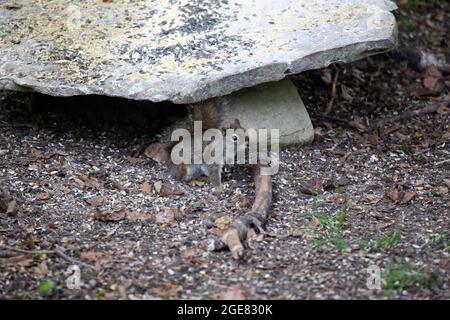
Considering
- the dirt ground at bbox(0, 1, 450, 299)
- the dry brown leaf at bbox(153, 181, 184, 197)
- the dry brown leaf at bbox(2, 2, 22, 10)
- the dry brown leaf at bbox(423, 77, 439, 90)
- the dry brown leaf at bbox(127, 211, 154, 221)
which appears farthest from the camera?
the dry brown leaf at bbox(423, 77, 439, 90)

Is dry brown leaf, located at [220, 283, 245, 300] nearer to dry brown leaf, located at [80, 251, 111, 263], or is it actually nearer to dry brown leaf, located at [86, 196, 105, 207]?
dry brown leaf, located at [80, 251, 111, 263]

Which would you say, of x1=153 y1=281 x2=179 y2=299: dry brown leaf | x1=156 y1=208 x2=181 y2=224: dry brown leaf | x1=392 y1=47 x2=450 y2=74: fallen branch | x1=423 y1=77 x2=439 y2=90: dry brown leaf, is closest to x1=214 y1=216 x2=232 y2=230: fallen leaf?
x1=156 y1=208 x2=181 y2=224: dry brown leaf

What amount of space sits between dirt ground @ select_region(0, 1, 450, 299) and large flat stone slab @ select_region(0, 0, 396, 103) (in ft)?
1.58

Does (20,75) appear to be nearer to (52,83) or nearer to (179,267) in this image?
(52,83)

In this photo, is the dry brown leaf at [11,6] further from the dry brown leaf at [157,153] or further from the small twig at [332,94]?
the small twig at [332,94]

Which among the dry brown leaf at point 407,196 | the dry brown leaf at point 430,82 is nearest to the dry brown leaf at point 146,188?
the dry brown leaf at point 407,196

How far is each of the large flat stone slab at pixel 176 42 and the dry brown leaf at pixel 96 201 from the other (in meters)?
0.57

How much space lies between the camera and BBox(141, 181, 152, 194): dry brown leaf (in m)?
4.14

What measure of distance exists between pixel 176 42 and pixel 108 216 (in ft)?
3.76

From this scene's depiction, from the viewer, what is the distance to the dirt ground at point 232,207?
3297mm

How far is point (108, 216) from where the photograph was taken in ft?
Answer: 12.6

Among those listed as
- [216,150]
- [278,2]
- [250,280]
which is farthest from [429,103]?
[250,280]

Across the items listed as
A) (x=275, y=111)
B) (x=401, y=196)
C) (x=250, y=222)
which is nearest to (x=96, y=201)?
(x=250, y=222)

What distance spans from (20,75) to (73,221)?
3.21 ft
